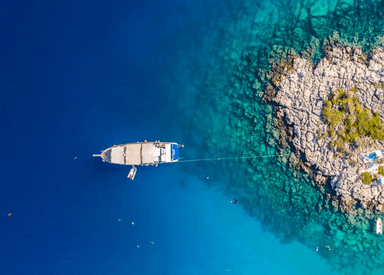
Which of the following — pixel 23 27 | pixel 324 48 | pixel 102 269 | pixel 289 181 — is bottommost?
pixel 102 269

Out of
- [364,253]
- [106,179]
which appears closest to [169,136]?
[106,179]

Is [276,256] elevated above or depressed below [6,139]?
below

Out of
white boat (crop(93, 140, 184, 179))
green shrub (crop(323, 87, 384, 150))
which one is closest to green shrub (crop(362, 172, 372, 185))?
green shrub (crop(323, 87, 384, 150))

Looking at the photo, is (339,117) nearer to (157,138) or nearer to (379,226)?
(379,226)

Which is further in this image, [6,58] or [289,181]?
[6,58]

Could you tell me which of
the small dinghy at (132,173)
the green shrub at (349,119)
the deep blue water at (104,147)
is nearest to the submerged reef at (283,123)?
the green shrub at (349,119)

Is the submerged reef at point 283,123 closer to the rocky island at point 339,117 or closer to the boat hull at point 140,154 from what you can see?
the rocky island at point 339,117

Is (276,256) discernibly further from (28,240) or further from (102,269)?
(28,240)
